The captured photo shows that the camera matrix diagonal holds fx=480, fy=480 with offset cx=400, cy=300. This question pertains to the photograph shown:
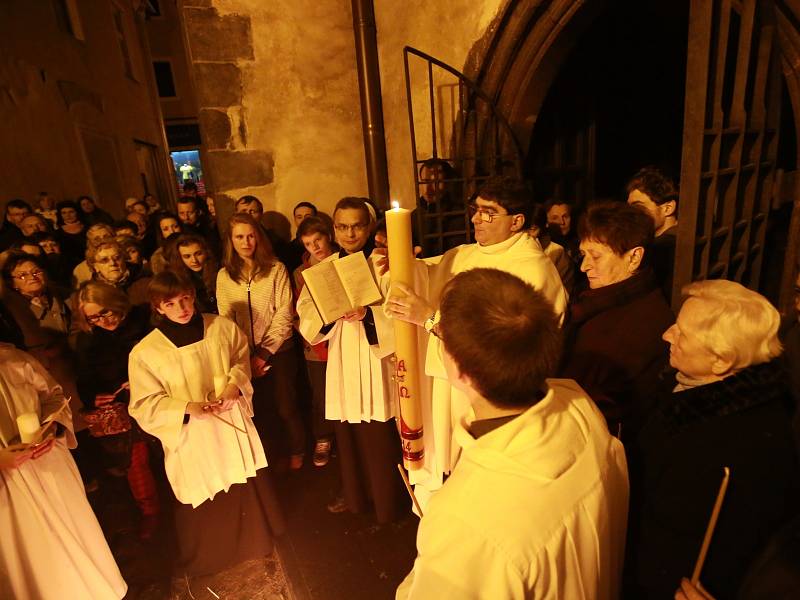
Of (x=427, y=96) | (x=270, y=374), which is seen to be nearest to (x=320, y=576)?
(x=270, y=374)

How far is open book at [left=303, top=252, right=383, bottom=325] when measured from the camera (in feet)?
8.34

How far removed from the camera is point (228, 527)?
273 centimetres

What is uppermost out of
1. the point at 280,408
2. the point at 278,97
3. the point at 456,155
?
the point at 278,97

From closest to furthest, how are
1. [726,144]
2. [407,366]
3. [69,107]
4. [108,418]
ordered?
[407,366]
[726,144]
[108,418]
[69,107]

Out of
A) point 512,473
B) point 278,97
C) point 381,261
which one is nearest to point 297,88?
point 278,97

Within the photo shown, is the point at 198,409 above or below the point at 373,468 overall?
above

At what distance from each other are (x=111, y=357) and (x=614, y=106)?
5764mm

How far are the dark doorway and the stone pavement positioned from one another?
125 inches

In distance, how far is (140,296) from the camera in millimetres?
3461

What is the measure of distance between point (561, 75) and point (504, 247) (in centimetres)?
299

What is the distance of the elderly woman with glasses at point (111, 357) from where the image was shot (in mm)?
Result: 2750

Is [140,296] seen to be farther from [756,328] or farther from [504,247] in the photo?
[756,328]

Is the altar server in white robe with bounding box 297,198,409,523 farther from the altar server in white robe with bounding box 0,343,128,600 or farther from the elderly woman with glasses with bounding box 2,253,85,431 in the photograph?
the elderly woman with glasses with bounding box 2,253,85,431

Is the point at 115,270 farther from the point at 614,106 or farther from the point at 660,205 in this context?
the point at 614,106
